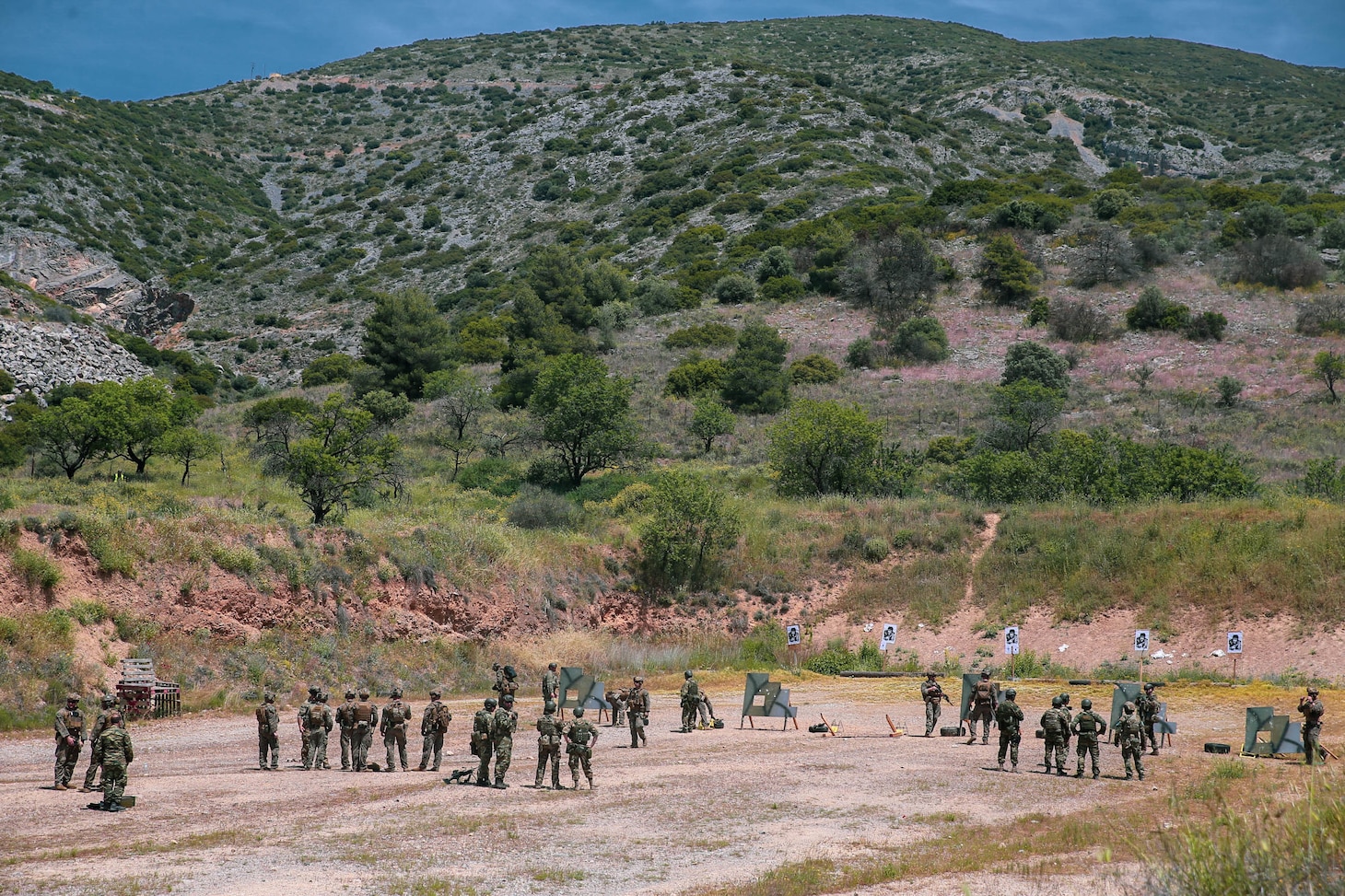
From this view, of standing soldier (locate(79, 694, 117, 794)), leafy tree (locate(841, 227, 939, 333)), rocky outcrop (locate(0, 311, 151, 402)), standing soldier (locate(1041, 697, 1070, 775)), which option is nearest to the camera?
standing soldier (locate(79, 694, 117, 794))

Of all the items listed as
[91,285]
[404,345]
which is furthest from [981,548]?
[91,285]

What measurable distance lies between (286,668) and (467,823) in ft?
52.8

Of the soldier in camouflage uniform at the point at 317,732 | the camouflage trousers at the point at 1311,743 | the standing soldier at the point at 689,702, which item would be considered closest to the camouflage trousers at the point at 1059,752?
the camouflage trousers at the point at 1311,743

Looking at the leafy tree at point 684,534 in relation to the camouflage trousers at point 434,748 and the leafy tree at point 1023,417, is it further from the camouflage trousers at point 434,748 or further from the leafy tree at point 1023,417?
the camouflage trousers at point 434,748

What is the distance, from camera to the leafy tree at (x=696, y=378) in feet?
216

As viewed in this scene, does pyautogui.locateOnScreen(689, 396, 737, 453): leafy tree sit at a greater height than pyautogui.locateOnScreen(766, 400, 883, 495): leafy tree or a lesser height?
greater

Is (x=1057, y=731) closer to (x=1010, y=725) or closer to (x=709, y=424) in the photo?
(x=1010, y=725)

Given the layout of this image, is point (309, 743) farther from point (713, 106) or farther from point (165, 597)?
point (713, 106)

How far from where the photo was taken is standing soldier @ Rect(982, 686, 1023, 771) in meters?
19.0

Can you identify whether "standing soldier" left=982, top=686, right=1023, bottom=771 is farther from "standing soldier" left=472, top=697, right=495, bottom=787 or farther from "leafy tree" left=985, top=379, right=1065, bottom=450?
"leafy tree" left=985, top=379, right=1065, bottom=450

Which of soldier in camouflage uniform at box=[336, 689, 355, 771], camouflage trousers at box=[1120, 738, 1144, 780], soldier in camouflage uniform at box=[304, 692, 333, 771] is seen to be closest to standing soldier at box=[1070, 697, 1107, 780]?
camouflage trousers at box=[1120, 738, 1144, 780]

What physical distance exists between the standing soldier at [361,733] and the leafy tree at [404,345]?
51087 mm

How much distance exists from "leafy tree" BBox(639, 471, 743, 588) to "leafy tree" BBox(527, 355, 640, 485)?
24.3 ft

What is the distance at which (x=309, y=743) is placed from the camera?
19.5 m
